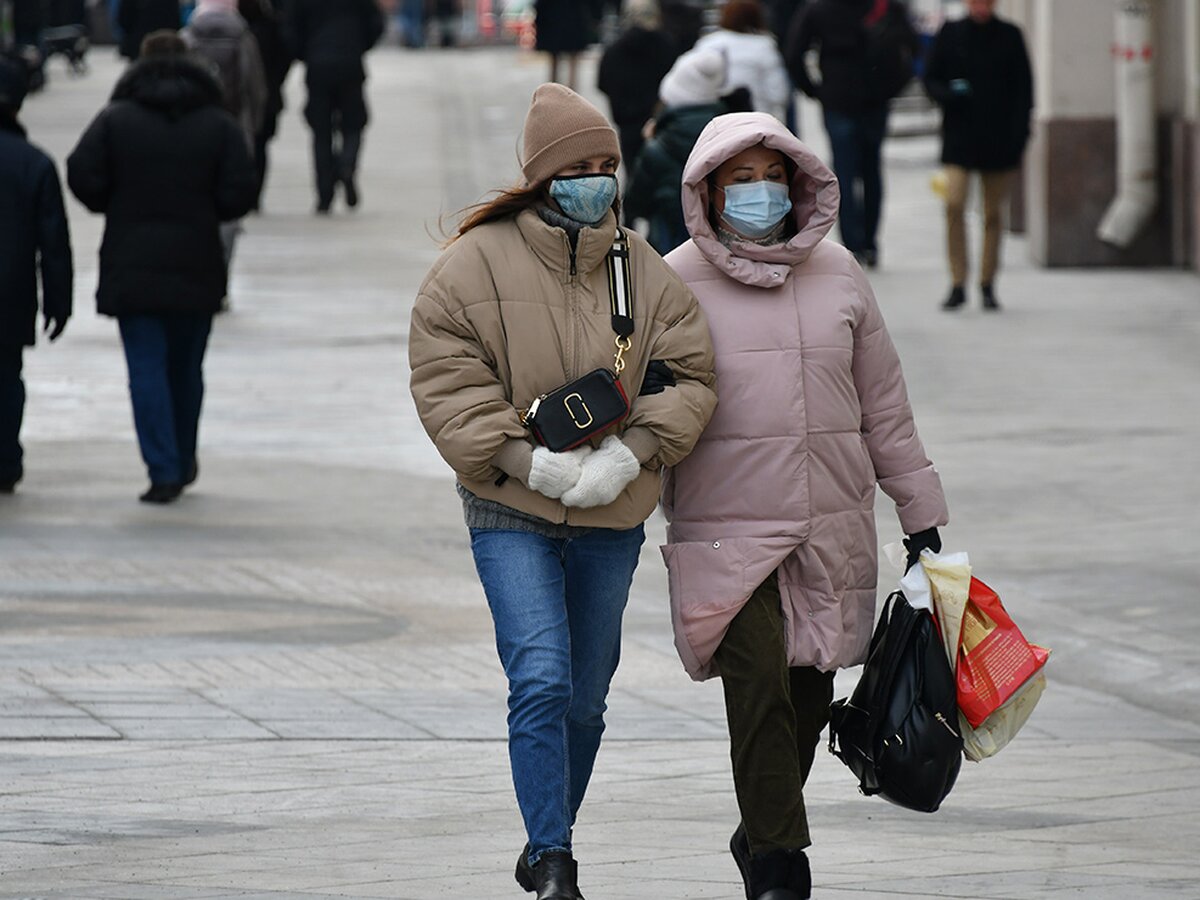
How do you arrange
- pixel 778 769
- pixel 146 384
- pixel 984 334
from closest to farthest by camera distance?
pixel 778 769
pixel 146 384
pixel 984 334

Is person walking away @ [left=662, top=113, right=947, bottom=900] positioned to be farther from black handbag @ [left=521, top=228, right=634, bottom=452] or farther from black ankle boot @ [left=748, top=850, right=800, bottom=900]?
black handbag @ [left=521, top=228, right=634, bottom=452]

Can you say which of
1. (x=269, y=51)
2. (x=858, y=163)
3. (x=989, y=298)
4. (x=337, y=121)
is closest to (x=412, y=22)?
(x=337, y=121)

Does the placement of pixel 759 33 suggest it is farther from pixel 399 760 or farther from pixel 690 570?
pixel 690 570

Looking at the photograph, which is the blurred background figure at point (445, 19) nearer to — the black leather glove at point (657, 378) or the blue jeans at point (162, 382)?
the blue jeans at point (162, 382)

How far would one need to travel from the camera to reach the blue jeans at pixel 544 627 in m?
4.93

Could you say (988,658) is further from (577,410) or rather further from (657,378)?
(577,410)

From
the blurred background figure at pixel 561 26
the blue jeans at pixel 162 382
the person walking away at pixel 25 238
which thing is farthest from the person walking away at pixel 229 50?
the blurred background figure at pixel 561 26

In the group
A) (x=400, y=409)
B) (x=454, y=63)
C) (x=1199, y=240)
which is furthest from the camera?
(x=454, y=63)

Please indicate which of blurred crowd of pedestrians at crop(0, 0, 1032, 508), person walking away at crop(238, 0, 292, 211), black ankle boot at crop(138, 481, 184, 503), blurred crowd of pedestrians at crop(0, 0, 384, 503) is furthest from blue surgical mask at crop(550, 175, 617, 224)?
person walking away at crop(238, 0, 292, 211)

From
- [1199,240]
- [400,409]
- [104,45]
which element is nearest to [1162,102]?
[1199,240]

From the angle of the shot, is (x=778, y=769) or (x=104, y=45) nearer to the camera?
(x=778, y=769)

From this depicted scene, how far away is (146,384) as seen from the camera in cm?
1002

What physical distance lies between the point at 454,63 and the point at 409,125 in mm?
8344

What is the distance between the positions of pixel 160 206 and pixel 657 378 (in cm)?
543
